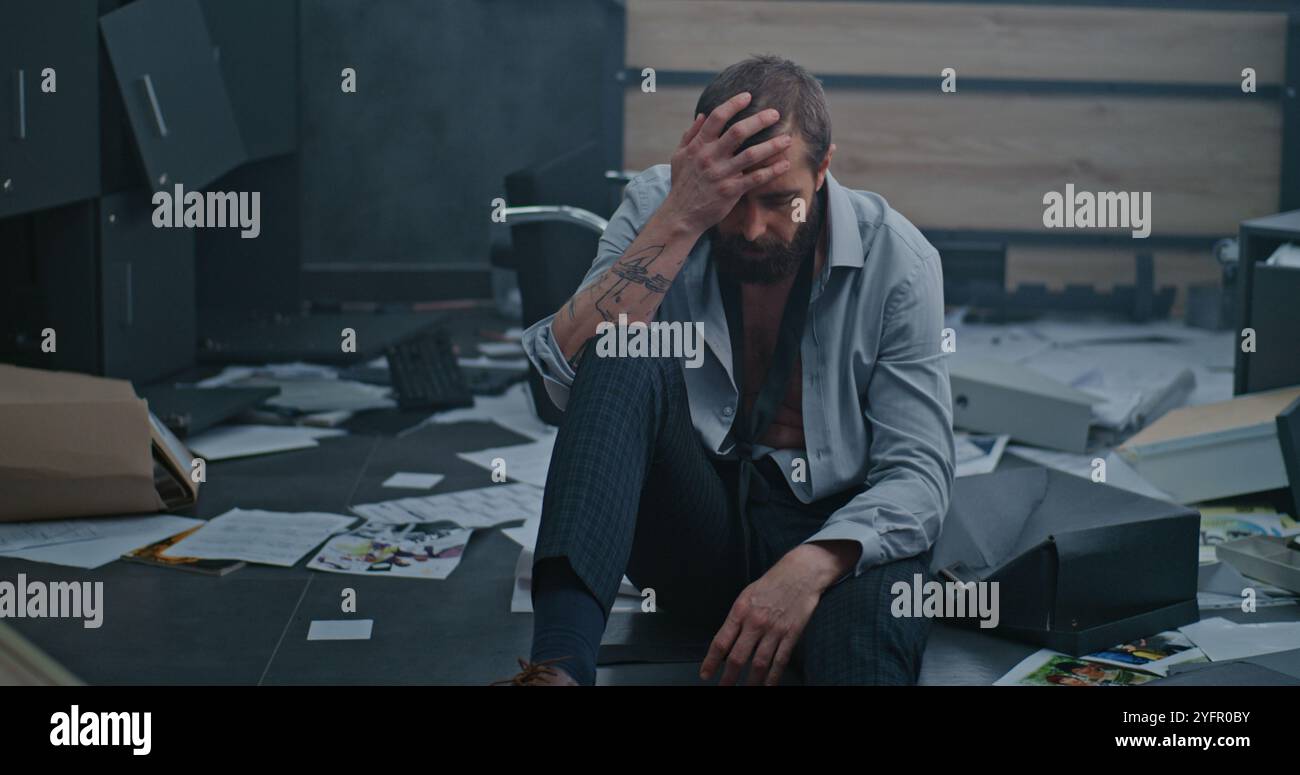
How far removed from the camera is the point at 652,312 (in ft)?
5.43

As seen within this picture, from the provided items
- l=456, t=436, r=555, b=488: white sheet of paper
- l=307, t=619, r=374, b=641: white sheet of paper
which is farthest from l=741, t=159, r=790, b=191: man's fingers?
l=456, t=436, r=555, b=488: white sheet of paper

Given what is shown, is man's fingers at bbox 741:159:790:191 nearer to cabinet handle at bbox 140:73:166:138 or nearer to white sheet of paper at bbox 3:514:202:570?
white sheet of paper at bbox 3:514:202:570

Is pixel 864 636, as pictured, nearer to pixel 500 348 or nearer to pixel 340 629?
pixel 340 629

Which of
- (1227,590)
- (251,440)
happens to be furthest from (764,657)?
(251,440)

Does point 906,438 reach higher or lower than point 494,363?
higher

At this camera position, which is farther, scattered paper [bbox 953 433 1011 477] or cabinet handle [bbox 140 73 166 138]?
cabinet handle [bbox 140 73 166 138]

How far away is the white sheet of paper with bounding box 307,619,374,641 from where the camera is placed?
1.85 meters

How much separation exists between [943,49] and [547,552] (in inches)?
168

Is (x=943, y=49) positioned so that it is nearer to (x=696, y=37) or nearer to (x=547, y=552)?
(x=696, y=37)

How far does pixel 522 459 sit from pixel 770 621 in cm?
151

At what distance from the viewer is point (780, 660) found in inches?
56.7

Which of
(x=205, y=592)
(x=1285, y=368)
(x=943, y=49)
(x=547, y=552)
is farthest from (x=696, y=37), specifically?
(x=547, y=552)

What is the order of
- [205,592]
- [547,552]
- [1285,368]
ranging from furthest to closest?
[1285,368] → [205,592] → [547,552]

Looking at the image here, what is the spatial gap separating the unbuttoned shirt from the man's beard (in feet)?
0.09
